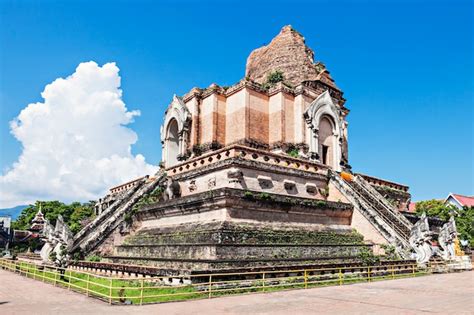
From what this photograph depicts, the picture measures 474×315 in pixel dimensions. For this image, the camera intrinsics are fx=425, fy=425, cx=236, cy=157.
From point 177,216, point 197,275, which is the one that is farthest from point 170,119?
point 197,275

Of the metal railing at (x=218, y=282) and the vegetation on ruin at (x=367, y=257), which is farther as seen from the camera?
the vegetation on ruin at (x=367, y=257)

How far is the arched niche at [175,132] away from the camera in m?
26.6

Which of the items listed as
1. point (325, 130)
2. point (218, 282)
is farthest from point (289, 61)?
point (218, 282)

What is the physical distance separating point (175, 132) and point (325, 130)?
10175mm

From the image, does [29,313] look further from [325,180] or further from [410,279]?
[325,180]

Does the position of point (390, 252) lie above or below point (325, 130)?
below

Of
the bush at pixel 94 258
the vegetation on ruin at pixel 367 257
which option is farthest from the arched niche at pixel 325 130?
the bush at pixel 94 258

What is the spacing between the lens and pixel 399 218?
70.7ft

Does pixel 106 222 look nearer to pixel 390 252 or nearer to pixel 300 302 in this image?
pixel 300 302

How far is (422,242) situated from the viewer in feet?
60.7

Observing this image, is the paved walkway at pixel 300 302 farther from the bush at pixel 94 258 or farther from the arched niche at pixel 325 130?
the arched niche at pixel 325 130

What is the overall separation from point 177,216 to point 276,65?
1509 centimetres

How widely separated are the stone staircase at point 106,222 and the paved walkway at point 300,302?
5069mm

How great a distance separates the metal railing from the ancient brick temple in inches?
46.1
